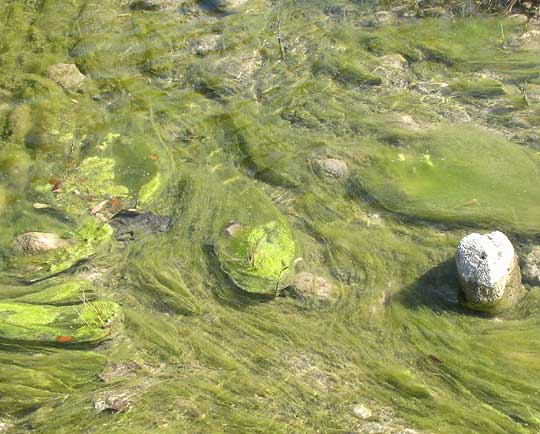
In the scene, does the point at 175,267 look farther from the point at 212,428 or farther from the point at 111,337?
the point at 212,428

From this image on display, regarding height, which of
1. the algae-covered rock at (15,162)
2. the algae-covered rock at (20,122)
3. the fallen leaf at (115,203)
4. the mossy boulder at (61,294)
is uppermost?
the algae-covered rock at (20,122)

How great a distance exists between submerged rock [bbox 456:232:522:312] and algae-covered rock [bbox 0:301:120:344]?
2.12 m

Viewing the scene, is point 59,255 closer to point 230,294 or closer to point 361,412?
point 230,294

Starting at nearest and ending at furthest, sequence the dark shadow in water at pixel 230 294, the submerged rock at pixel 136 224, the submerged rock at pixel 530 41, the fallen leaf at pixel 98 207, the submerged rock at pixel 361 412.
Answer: the submerged rock at pixel 361 412
the dark shadow in water at pixel 230 294
the submerged rock at pixel 136 224
the fallen leaf at pixel 98 207
the submerged rock at pixel 530 41

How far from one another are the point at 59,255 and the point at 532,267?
311 centimetres

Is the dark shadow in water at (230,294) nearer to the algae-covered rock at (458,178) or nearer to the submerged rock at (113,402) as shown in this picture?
the submerged rock at (113,402)

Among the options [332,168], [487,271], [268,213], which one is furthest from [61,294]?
[487,271]

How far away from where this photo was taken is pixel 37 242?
11.8 feet

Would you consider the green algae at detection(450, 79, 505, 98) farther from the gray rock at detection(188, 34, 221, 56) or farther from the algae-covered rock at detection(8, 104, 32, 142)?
the algae-covered rock at detection(8, 104, 32, 142)

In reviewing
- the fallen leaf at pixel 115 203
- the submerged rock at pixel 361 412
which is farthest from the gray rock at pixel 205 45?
the submerged rock at pixel 361 412

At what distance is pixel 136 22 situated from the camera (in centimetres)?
580

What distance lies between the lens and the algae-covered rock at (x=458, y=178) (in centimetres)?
343

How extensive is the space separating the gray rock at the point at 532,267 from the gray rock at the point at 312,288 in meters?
1.18

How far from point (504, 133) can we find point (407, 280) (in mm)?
1646
